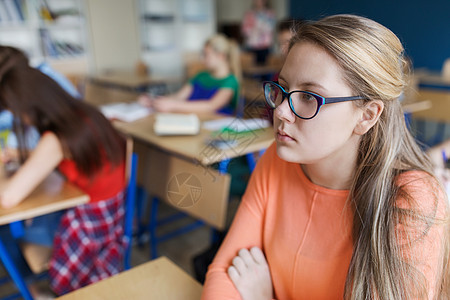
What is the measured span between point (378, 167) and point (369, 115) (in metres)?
0.11

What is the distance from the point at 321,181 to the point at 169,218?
2.03 metres

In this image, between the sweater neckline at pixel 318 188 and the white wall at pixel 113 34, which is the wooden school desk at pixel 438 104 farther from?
the white wall at pixel 113 34

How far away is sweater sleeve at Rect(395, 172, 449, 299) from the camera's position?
27.5 inches

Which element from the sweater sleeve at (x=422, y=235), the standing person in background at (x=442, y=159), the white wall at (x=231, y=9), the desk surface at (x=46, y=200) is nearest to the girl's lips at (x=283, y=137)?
the sweater sleeve at (x=422, y=235)

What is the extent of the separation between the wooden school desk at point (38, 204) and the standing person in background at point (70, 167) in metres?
0.05

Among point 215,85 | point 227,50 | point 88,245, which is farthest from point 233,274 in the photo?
point 227,50

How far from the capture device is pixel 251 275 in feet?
2.94

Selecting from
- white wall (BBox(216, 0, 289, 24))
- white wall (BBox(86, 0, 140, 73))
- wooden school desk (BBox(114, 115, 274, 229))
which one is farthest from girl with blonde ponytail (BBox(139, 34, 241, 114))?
white wall (BBox(216, 0, 289, 24))

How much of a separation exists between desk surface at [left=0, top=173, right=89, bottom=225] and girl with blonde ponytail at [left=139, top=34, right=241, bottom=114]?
4.43 feet

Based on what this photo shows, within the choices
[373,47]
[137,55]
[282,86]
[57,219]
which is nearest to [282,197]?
[282,86]

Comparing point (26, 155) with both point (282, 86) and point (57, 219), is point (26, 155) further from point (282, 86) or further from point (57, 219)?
point (282, 86)

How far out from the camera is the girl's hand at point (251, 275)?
88cm

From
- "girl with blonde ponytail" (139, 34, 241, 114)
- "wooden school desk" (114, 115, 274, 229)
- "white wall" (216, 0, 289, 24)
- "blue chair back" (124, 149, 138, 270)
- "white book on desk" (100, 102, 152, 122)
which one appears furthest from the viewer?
"white wall" (216, 0, 289, 24)

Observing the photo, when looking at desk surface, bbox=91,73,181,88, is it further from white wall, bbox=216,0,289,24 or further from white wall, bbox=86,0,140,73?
white wall, bbox=216,0,289,24
